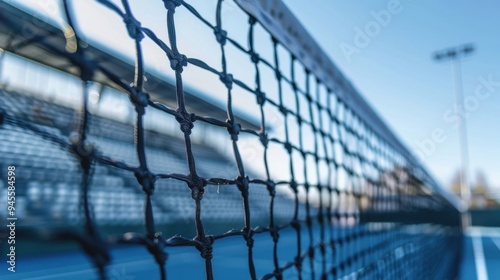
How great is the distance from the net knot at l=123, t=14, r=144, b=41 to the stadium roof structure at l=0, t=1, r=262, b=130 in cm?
5

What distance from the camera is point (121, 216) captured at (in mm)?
5234

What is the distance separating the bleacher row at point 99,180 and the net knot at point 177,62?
282cm

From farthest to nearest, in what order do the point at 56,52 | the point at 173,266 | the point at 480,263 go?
the point at 480,263 < the point at 173,266 < the point at 56,52

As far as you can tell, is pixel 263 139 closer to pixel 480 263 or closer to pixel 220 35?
pixel 220 35

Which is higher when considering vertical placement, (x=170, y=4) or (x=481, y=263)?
(x=170, y=4)

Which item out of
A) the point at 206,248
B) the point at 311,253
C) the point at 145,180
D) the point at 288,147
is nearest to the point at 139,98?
the point at 145,180

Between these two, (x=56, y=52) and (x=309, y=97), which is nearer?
(x=56, y=52)

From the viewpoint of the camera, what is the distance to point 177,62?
568mm

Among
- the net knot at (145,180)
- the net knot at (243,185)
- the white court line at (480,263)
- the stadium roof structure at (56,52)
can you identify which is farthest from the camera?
the white court line at (480,263)

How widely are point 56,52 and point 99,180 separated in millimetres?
5458

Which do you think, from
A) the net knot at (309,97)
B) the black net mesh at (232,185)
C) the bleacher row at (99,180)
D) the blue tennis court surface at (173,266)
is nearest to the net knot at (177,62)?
the black net mesh at (232,185)

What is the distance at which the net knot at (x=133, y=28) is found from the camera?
47 cm

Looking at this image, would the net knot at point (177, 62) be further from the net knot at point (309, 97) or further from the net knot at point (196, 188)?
the net knot at point (309, 97)

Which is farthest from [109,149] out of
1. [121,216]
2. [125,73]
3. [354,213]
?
[354,213]
